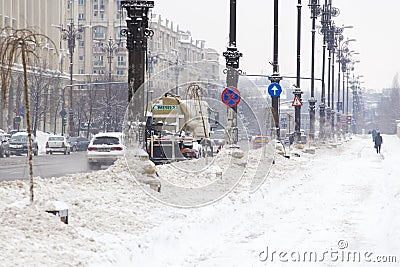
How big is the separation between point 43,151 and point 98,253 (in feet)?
169

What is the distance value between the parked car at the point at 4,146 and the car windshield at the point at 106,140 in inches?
637

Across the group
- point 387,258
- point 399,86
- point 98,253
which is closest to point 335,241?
point 387,258

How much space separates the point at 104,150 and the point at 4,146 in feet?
57.1

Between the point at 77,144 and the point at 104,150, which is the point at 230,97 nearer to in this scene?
the point at 104,150

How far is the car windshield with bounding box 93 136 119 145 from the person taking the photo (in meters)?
32.9

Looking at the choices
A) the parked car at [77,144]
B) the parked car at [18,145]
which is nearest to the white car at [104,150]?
the parked car at [18,145]

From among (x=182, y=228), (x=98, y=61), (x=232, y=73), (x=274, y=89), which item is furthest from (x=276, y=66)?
(x=98, y=61)

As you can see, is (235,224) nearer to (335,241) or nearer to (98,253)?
(335,241)

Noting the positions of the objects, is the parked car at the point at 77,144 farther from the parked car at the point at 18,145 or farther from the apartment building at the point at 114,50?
the apartment building at the point at 114,50

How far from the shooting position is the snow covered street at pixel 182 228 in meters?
9.97

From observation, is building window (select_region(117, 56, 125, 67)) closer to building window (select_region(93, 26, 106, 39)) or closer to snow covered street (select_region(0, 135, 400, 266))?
building window (select_region(93, 26, 106, 39))

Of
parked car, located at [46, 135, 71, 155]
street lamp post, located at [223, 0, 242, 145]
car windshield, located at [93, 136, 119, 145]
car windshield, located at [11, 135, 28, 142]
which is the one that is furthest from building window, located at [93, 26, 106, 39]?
street lamp post, located at [223, 0, 242, 145]

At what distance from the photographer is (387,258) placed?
1070 cm

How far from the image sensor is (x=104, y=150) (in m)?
32.8
